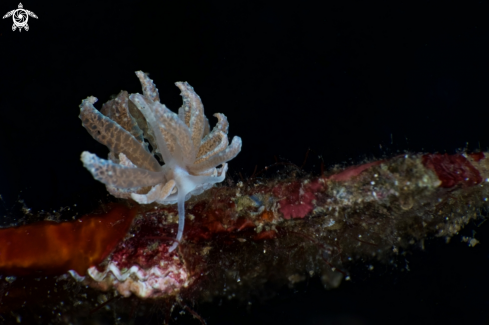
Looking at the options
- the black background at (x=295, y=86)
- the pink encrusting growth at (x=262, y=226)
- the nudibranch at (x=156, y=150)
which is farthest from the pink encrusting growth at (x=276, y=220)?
the black background at (x=295, y=86)

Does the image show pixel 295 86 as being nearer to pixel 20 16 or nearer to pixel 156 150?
pixel 156 150

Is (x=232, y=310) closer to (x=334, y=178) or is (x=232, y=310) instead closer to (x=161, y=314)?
(x=161, y=314)

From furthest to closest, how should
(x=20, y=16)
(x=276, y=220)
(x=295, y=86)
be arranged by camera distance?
(x=295, y=86) < (x=20, y=16) < (x=276, y=220)

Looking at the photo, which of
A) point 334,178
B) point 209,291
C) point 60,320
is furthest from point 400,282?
point 60,320

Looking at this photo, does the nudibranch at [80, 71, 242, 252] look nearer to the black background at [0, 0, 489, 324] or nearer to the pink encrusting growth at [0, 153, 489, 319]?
the pink encrusting growth at [0, 153, 489, 319]

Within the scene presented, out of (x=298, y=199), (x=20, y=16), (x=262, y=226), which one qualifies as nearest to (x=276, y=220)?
(x=262, y=226)

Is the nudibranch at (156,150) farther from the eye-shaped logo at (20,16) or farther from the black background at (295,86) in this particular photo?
the eye-shaped logo at (20,16)
